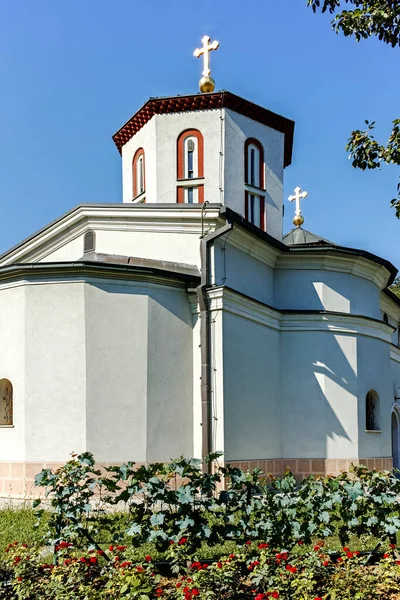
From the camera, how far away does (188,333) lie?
37.9 ft

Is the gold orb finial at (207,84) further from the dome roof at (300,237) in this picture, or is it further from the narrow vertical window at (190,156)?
the dome roof at (300,237)

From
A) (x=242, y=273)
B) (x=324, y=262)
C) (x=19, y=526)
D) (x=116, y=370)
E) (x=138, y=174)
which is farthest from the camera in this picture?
(x=138, y=174)

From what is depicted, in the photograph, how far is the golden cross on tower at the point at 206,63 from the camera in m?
14.8

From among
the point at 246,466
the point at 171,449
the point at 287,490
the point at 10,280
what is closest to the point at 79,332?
the point at 10,280

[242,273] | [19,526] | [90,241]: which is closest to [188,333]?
[242,273]

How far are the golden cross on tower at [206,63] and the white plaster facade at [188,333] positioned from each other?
842mm

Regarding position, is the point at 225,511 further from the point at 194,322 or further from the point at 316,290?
the point at 316,290

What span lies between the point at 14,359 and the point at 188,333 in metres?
2.98

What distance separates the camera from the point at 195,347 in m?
11.5

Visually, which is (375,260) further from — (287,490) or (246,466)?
(287,490)

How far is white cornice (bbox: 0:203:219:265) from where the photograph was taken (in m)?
12.0

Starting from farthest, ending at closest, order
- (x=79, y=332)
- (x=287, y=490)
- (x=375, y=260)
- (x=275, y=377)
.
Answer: (x=375, y=260) → (x=275, y=377) → (x=79, y=332) → (x=287, y=490)

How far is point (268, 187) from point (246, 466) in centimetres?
666

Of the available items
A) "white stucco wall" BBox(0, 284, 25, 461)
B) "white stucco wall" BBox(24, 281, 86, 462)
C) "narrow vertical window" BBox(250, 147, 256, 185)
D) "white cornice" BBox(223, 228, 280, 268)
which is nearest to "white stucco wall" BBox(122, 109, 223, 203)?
"narrow vertical window" BBox(250, 147, 256, 185)
